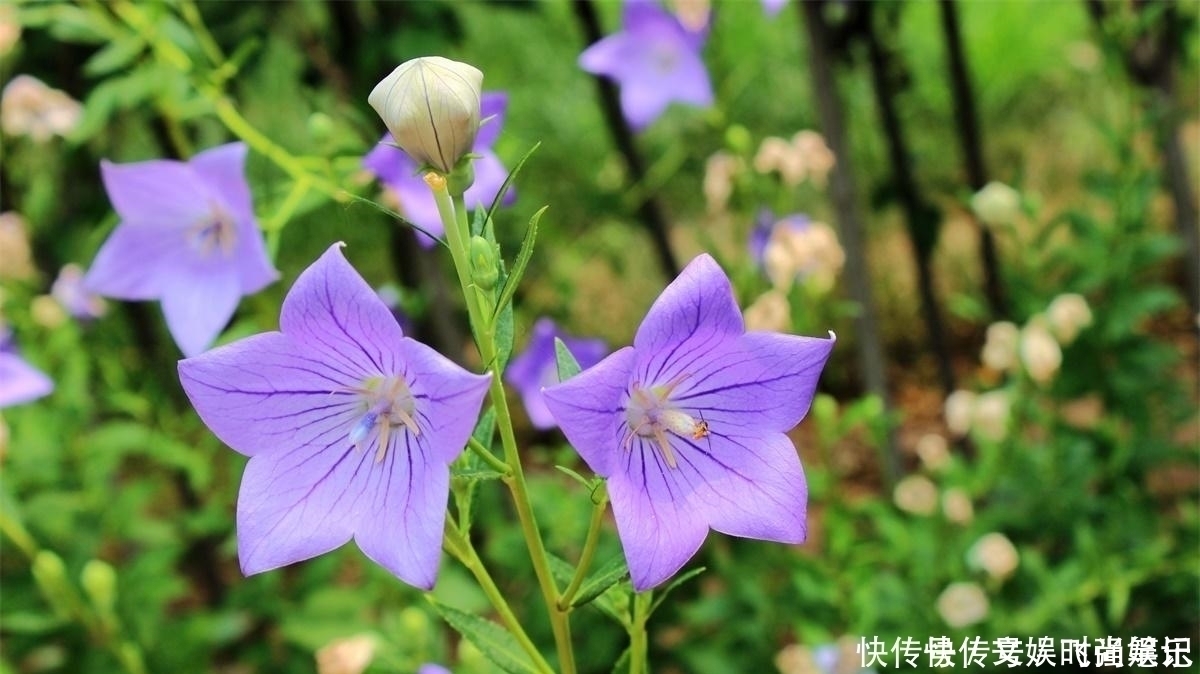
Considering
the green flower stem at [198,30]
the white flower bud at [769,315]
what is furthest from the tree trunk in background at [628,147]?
the green flower stem at [198,30]

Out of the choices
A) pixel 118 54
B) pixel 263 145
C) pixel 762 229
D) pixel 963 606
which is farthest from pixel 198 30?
pixel 963 606

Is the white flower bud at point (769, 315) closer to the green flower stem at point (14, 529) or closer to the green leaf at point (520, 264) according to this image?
the green leaf at point (520, 264)

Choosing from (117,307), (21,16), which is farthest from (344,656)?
(117,307)

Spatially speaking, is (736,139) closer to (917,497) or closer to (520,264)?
(917,497)

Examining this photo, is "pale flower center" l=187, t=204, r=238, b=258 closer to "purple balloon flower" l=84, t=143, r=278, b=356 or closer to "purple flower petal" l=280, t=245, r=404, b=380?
"purple balloon flower" l=84, t=143, r=278, b=356

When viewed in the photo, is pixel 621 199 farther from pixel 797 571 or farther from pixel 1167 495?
pixel 1167 495
